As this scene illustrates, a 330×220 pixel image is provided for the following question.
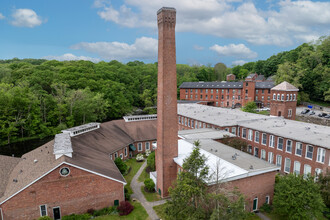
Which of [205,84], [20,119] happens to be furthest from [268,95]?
[20,119]

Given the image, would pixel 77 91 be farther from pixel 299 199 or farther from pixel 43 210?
pixel 299 199

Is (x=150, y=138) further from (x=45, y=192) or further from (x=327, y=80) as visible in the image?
(x=327, y=80)

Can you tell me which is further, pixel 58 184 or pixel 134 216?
pixel 134 216

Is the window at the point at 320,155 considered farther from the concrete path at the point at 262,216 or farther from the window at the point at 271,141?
the concrete path at the point at 262,216

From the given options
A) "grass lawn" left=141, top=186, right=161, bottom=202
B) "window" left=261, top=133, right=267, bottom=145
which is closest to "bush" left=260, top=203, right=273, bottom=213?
"grass lawn" left=141, top=186, right=161, bottom=202

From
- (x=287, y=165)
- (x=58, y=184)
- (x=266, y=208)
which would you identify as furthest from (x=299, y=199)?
(x=58, y=184)

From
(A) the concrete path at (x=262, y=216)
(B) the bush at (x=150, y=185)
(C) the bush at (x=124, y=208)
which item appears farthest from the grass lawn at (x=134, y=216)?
(A) the concrete path at (x=262, y=216)
